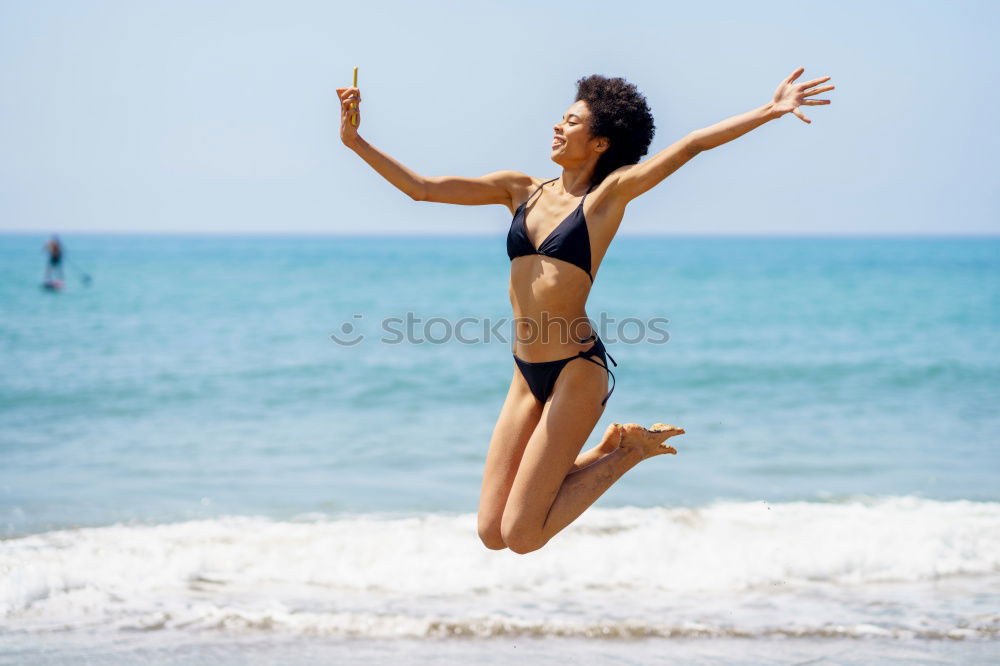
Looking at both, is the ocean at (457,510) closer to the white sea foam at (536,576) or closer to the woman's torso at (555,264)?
the white sea foam at (536,576)

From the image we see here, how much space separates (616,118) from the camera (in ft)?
17.9

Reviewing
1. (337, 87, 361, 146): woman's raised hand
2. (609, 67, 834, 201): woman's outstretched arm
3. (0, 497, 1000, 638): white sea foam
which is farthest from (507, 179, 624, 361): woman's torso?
(0, 497, 1000, 638): white sea foam

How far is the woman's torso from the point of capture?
17.3 ft

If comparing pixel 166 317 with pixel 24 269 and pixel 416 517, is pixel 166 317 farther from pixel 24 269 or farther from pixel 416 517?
pixel 24 269

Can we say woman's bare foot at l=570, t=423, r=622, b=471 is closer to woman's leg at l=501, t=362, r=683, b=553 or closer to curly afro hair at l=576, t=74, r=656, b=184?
woman's leg at l=501, t=362, r=683, b=553

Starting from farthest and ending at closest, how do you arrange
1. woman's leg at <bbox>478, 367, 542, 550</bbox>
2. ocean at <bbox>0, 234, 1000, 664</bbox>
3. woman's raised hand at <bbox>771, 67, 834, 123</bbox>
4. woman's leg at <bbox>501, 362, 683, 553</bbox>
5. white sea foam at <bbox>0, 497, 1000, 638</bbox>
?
white sea foam at <bbox>0, 497, 1000, 638</bbox> → ocean at <bbox>0, 234, 1000, 664</bbox> → woman's leg at <bbox>478, 367, 542, 550</bbox> → woman's leg at <bbox>501, 362, 683, 553</bbox> → woman's raised hand at <bbox>771, 67, 834, 123</bbox>

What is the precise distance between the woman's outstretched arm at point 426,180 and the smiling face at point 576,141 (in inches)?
13.1

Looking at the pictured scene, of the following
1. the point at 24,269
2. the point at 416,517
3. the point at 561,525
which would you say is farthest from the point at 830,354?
the point at 24,269

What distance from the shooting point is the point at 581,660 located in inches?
259

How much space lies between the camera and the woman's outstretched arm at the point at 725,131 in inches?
184

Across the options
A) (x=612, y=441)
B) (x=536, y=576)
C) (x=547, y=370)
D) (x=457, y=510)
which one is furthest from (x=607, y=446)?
(x=457, y=510)

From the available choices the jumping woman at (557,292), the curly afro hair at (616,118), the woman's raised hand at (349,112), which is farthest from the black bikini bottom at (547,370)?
the woman's raised hand at (349,112)

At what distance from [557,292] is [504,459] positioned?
3.18 ft

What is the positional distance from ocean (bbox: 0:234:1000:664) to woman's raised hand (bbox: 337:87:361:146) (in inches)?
130
